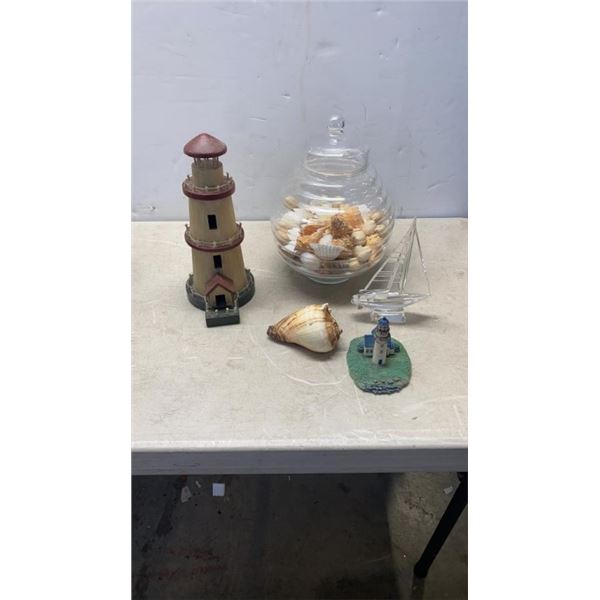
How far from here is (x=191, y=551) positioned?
97 cm

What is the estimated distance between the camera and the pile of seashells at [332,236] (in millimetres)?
688

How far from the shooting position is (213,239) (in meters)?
0.67

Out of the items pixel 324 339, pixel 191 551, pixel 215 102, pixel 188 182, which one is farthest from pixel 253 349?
pixel 191 551

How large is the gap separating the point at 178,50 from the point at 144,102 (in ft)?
0.33

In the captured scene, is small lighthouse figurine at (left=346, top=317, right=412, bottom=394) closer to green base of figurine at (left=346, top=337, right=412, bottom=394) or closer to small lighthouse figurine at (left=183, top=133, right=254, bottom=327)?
green base of figurine at (left=346, top=337, right=412, bottom=394)

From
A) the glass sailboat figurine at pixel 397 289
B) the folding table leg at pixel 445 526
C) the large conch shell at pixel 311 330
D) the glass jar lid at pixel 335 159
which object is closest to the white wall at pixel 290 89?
the glass jar lid at pixel 335 159

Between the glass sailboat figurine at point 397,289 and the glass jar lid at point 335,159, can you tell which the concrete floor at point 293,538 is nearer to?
the glass sailboat figurine at point 397,289

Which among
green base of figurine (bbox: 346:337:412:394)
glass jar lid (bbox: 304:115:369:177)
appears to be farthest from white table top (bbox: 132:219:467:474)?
glass jar lid (bbox: 304:115:369:177)

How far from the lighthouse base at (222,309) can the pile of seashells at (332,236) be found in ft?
0.25

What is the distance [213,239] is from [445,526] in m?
0.58

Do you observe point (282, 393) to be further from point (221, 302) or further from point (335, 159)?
point (335, 159)

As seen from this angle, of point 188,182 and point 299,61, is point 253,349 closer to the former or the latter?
point 188,182

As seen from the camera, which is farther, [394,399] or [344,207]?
[344,207]

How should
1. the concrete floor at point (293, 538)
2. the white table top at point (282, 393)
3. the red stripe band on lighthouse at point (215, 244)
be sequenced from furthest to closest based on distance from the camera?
the concrete floor at point (293, 538) < the red stripe band on lighthouse at point (215, 244) < the white table top at point (282, 393)
